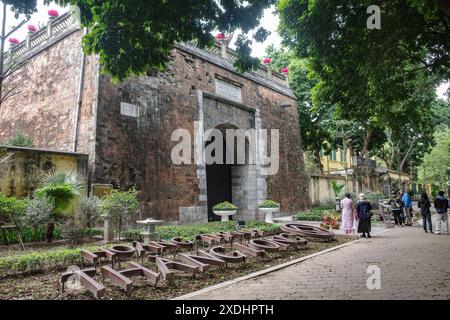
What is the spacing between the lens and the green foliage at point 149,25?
5.65m

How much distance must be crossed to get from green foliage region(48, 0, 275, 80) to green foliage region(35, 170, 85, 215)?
3916mm

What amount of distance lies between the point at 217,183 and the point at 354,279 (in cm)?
1356

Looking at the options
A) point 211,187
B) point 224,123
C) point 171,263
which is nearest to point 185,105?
point 224,123

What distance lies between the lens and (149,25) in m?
6.03

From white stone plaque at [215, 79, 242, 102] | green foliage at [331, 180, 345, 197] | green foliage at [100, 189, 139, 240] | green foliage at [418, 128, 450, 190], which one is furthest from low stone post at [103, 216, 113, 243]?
green foliage at [418, 128, 450, 190]

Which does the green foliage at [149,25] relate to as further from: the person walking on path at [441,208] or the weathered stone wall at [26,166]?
the person walking on path at [441,208]

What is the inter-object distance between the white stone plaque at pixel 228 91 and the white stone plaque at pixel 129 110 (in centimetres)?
498

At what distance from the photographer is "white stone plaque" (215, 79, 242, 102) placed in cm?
1678

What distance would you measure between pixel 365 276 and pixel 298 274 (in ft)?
3.51

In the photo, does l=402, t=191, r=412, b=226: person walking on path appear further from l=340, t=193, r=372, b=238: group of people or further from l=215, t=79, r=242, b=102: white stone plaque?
l=215, t=79, r=242, b=102: white stone plaque

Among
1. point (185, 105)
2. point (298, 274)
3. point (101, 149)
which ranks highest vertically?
point (185, 105)

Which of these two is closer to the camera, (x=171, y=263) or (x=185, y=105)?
(x=171, y=263)

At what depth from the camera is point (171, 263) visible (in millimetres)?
5750
